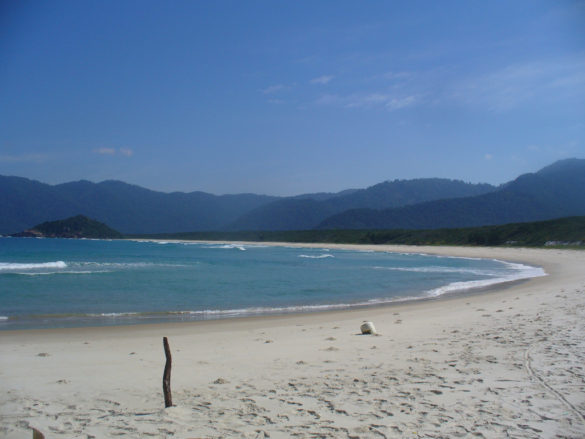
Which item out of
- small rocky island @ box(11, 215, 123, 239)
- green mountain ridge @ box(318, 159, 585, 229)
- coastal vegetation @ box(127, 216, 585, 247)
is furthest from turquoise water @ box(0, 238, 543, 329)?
small rocky island @ box(11, 215, 123, 239)

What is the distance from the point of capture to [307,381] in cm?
625

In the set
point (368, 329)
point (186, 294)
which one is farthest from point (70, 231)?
point (368, 329)

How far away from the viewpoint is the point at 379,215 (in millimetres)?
162750

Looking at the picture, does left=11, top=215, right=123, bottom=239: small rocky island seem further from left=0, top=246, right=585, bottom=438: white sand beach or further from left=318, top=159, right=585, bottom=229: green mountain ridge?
left=0, top=246, right=585, bottom=438: white sand beach

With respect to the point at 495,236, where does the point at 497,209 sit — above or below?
above

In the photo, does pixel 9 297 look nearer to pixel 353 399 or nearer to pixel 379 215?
pixel 353 399

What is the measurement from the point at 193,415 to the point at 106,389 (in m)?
1.77

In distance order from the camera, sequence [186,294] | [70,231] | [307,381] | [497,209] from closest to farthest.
Answer: [307,381], [186,294], [497,209], [70,231]

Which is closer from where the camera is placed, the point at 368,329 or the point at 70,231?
the point at 368,329

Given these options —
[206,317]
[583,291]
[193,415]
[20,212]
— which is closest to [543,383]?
[193,415]

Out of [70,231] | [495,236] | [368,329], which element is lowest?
[368,329]

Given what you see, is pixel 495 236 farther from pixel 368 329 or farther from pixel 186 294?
pixel 368 329

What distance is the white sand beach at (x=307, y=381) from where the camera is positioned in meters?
4.64

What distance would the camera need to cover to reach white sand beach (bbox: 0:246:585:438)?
4645 mm
